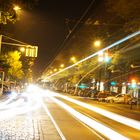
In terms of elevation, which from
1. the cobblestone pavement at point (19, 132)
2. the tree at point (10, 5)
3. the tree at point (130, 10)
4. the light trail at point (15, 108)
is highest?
the tree at point (130, 10)

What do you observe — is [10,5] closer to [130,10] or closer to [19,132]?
[19,132]

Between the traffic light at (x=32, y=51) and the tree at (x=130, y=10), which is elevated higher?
the tree at (x=130, y=10)

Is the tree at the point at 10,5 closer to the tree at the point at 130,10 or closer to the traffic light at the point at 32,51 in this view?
the tree at the point at 130,10

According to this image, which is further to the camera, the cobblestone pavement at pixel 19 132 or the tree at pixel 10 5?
the tree at pixel 10 5

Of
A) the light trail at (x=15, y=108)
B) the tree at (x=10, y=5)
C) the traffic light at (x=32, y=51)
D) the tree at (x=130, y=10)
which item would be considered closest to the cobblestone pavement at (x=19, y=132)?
the light trail at (x=15, y=108)

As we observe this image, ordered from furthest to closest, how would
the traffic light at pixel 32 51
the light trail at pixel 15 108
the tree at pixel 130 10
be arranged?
1. the traffic light at pixel 32 51
2. the tree at pixel 130 10
3. the light trail at pixel 15 108

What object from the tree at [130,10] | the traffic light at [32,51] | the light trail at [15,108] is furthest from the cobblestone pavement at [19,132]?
the traffic light at [32,51]

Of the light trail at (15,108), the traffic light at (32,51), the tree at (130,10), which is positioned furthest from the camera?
the traffic light at (32,51)

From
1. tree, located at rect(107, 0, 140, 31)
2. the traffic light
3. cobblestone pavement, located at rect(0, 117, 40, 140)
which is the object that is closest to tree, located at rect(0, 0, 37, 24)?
cobblestone pavement, located at rect(0, 117, 40, 140)

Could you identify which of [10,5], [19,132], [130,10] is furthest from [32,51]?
[19,132]

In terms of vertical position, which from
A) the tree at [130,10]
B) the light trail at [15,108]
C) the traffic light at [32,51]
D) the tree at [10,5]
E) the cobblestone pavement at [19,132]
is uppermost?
the tree at [130,10]

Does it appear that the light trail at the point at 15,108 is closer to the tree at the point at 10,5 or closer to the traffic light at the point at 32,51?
the traffic light at the point at 32,51

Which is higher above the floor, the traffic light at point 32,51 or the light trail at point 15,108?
the traffic light at point 32,51

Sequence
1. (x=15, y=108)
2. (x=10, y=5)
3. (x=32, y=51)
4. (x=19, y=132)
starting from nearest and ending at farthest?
(x=19, y=132) → (x=10, y=5) → (x=15, y=108) → (x=32, y=51)
